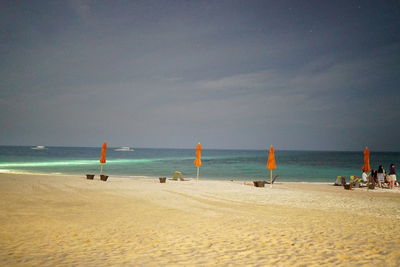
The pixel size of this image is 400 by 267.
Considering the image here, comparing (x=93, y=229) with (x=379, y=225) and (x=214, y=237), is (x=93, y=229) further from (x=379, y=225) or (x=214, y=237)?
(x=379, y=225)

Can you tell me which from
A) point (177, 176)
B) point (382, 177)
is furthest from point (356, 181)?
point (177, 176)

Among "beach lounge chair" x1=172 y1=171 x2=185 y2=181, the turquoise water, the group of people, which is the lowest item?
the turquoise water

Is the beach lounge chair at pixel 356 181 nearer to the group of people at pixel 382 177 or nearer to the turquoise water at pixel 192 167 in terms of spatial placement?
the group of people at pixel 382 177

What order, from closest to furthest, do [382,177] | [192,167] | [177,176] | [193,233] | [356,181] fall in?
[193,233] < [382,177] < [356,181] < [177,176] < [192,167]

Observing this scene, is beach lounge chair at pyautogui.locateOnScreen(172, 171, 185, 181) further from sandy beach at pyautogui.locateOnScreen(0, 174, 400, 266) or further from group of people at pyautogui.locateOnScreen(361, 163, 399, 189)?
group of people at pyautogui.locateOnScreen(361, 163, 399, 189)

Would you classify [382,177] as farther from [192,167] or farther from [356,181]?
[192,167]

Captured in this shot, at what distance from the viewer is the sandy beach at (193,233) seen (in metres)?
4.67

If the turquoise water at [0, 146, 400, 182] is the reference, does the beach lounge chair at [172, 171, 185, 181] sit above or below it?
above

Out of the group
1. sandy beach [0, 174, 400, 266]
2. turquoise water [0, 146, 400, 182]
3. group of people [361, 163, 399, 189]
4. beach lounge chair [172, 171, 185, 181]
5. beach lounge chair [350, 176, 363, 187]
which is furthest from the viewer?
turquoise water [0, 146, 400, 182]

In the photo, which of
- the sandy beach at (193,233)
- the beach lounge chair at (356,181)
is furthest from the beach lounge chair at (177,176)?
the beach lounge chair at (356,181)

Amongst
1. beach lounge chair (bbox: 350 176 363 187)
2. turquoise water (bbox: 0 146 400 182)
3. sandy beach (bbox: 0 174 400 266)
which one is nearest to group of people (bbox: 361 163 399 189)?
beach lounge chair (bbox: 350 176 363 187)

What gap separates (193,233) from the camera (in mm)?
6258

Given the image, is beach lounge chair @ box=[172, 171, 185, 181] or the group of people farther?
beach lounge chair @ box=[172, 171, 185, 181]

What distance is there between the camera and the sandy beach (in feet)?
15.3
